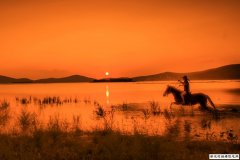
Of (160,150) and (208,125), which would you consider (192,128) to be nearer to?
(208,125)

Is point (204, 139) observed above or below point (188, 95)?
below

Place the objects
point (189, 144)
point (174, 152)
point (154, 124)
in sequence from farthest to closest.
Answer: point (154, 124) < point (189, 144) < point (174, 152)

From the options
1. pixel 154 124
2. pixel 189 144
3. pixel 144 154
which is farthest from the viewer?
pixel 154 124

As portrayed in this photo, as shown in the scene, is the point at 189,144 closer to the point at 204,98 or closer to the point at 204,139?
the point at 204,139

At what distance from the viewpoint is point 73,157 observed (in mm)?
8312

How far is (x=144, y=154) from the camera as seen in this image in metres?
8.01

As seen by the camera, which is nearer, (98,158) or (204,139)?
(98,158)

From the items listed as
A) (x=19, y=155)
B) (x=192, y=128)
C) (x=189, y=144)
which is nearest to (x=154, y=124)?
(x=192, y=128)

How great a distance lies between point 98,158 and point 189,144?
3263 millimetres

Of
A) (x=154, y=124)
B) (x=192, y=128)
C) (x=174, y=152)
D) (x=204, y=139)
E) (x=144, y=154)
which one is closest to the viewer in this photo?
(x=144, y=154)

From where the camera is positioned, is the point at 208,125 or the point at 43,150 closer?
the point at 43,150

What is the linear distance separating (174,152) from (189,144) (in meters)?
1.57

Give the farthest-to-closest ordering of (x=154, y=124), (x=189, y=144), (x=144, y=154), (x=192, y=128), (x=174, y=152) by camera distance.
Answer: (x=154, y=124) → (x=192, y=128) → (x=189, y=144) → (x=174, y=152) → (x=144, y=154)

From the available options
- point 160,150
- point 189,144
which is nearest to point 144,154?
point 160,150
